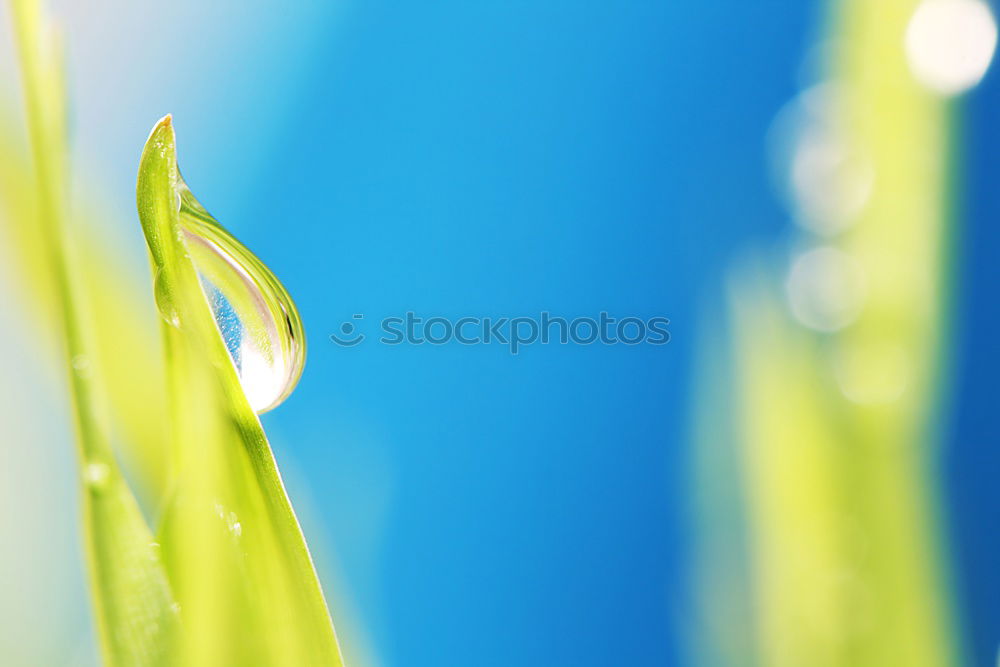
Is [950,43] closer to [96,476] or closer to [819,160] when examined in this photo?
[819,160]

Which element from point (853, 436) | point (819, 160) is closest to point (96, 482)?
point (853, 436)

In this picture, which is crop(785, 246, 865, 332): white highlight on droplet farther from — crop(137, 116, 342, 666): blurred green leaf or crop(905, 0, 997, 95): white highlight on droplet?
crop(137, 116, 342, 666): blurred green leaf

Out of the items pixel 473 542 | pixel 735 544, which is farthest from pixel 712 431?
pixel 473 542

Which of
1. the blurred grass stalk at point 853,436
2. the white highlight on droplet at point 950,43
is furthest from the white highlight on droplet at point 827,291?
the white highlight on droplet at point 950,43

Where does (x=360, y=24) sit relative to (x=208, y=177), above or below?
above

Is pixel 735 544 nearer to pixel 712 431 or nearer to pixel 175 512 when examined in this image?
pixel 712 431

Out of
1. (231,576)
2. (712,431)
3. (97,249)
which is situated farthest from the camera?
(712,431)
